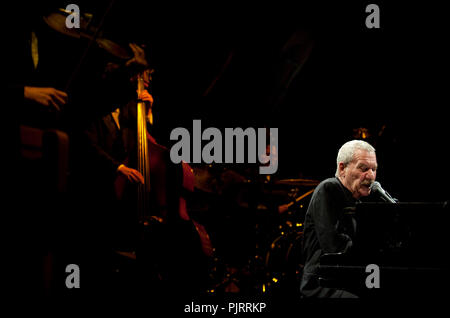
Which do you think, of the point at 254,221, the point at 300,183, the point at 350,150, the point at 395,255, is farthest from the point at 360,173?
the point at 254,221

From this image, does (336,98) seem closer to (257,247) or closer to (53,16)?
(257,247)

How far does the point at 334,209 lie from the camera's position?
127 inches

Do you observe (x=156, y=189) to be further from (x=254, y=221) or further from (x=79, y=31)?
(x=254, y=221)

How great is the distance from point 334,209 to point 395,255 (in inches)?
22.2

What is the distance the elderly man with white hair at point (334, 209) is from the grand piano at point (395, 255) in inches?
5.0

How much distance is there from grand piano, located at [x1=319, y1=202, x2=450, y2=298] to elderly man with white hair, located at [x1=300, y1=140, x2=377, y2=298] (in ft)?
0.41

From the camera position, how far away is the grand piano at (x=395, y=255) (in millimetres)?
2676

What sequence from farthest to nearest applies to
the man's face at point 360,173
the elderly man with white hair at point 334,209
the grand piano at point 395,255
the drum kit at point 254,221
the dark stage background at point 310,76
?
the drum kit at point 254,221
the dark stage background at point 310,76
the man's face at point 360,173
the elderly man with white hair at point 334,209
the grand piano at point 395,255

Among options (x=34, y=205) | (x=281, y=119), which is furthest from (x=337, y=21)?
(x=34, y=205)

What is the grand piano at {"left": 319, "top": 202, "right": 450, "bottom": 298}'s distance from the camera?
2.68m

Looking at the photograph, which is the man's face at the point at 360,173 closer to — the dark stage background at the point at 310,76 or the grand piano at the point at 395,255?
the grand piano at the point at 395,255

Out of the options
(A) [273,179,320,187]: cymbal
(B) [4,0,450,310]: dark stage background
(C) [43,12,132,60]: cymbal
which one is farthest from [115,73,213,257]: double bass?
(A) [273,179,320,187]: cymbal

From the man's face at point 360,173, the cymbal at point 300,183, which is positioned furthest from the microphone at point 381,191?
the cymbal at point 300,183

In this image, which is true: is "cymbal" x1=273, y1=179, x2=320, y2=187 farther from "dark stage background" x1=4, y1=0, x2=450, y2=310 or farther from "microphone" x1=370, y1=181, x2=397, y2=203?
"microphone" x1=370, y1=181, x2=397, y2=203
